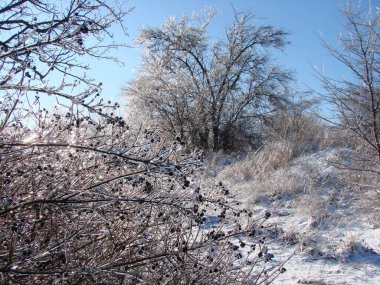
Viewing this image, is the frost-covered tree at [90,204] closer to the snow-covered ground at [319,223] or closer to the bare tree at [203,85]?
the snow-covered ground at [319,223]

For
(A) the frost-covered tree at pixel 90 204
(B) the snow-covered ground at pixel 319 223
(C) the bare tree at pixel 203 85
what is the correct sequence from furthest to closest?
(C) the bare tree at pixel 203 85 < (B) the snow-covered ground at pixel 319 223 < (A) the frost-covered tree at pixel 90 204

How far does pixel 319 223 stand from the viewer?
5.90 m

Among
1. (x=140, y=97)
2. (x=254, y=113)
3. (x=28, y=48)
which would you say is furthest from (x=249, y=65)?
(x=28, y=48)

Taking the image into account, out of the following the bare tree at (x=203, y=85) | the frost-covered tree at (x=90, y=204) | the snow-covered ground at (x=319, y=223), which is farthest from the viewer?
the bare tree at (x=203, y=85)

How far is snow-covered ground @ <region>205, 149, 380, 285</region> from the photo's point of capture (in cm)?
450

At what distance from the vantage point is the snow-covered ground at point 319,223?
4504 millimetres

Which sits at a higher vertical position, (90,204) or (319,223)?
(90,204)

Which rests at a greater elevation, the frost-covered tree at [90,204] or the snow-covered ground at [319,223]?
the frost-covered tree at [90,204]

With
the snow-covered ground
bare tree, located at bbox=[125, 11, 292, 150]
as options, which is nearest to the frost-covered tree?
the snow-covered ground

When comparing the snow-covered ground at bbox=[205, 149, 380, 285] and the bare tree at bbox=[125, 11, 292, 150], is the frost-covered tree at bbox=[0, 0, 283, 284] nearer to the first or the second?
the snow-covered ground at bbox=[205, 149, 380, 285]

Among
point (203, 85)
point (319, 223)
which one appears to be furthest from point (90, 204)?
point (203, 85)

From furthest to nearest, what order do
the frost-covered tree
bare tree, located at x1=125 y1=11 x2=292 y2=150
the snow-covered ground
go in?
bare tree, located at x1=125 y1=11 x2=292 y2=150 < the snow-covered ground < the frost-covered tree

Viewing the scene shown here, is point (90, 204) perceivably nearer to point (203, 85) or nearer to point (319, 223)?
point (319, 223)

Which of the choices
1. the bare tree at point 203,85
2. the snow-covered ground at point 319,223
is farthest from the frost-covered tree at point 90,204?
the bare tree at point 203,85
